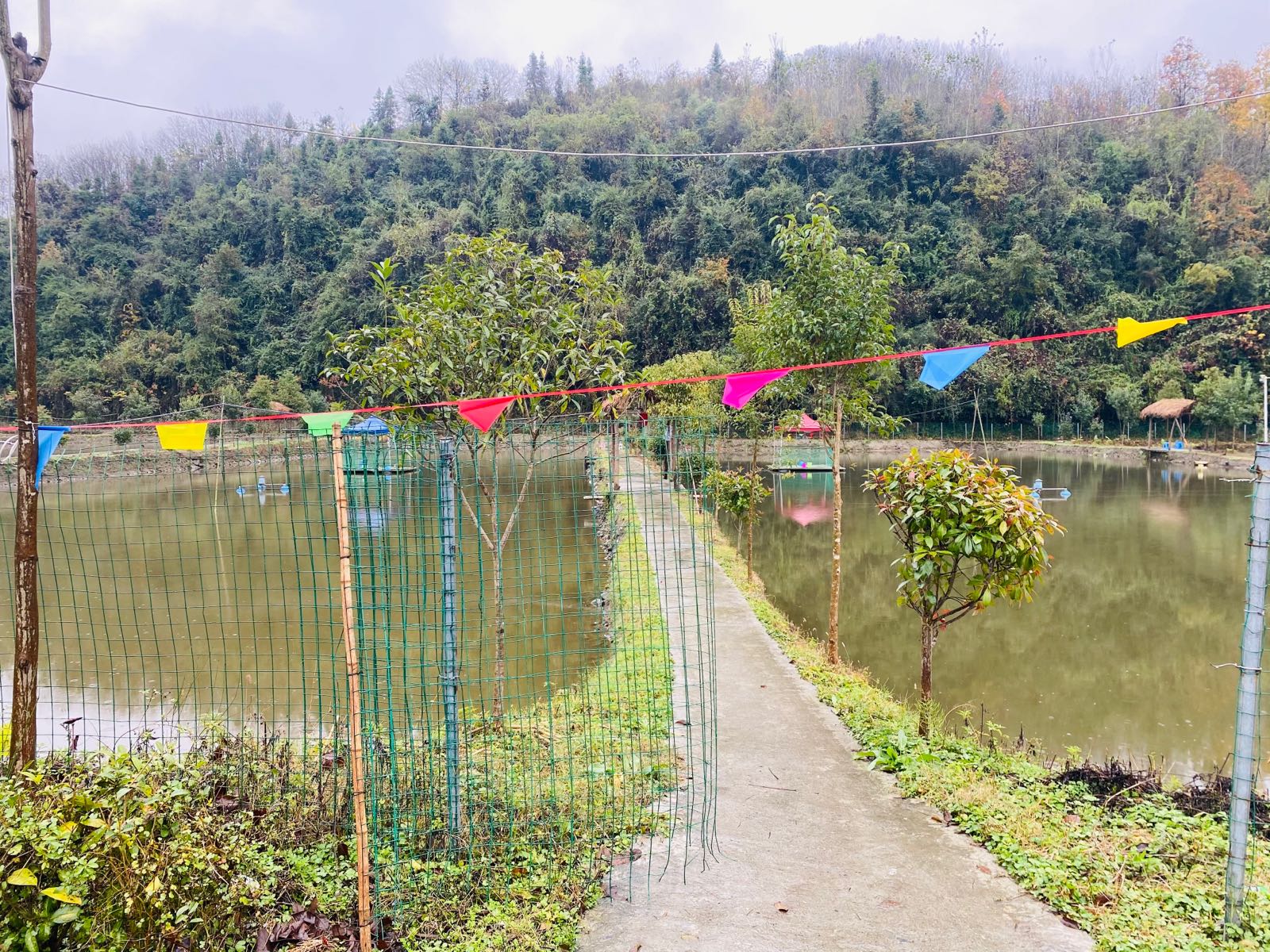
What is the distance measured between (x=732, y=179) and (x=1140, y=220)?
27696mm

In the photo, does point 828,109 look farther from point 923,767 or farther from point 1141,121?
point 923,767

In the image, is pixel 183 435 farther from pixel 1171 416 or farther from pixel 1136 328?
pixel 1171 416

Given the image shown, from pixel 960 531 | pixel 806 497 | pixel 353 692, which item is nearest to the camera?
pixel 353 692

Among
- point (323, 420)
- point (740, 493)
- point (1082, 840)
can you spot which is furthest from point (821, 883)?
point (740, 493)

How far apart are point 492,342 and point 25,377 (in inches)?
111

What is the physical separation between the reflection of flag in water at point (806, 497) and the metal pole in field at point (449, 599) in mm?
15515

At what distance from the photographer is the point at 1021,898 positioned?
3219 mm

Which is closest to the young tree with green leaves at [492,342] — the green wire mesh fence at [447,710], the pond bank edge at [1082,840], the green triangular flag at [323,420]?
the green wire mesh fence at [447,710]

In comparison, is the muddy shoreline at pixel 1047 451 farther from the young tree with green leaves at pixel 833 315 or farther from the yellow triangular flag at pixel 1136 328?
the yellow triangular flag at pixel 1136 328

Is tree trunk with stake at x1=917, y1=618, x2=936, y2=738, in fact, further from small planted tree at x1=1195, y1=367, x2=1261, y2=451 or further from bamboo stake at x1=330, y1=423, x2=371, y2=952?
small planted tree at x1=1195, y1=367, x2=1261, y2=451

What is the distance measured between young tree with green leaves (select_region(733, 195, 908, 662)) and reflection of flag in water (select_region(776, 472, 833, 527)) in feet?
35.5

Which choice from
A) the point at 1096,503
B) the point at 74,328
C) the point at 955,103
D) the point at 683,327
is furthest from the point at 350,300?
the point at 955,103

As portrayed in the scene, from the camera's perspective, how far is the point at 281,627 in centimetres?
994

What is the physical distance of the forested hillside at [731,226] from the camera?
4309 centimetres
